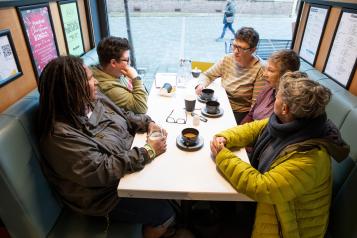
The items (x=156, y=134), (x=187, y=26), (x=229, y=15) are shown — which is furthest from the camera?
(x=187, y=26)

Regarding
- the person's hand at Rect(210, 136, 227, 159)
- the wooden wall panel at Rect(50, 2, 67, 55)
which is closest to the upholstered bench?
the person's hand at Rect(210, 136, 227, 159)

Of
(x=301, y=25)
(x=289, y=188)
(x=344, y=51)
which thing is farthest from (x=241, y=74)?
(x=289, y=188)

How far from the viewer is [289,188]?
90cm

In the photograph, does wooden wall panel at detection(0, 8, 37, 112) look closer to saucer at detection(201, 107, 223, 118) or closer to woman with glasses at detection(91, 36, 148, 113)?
woman with glasses at detection(91, 36, 148, 113)

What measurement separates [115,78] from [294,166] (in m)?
1.19

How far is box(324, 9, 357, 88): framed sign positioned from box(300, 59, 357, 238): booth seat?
0.20m

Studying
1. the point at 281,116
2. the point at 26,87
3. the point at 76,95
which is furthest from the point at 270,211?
the point at 26,87

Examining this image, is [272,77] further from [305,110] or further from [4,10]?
[4,10]

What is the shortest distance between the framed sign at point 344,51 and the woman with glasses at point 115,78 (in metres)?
1.24

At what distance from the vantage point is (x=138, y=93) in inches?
61.4

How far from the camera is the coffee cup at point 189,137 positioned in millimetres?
1179

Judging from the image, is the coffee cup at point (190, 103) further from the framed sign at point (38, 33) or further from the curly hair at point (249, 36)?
the framed sign at point (38, 33)

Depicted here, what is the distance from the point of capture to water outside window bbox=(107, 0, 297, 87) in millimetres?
2545

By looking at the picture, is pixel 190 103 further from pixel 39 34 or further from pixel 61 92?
pixel 39 34
